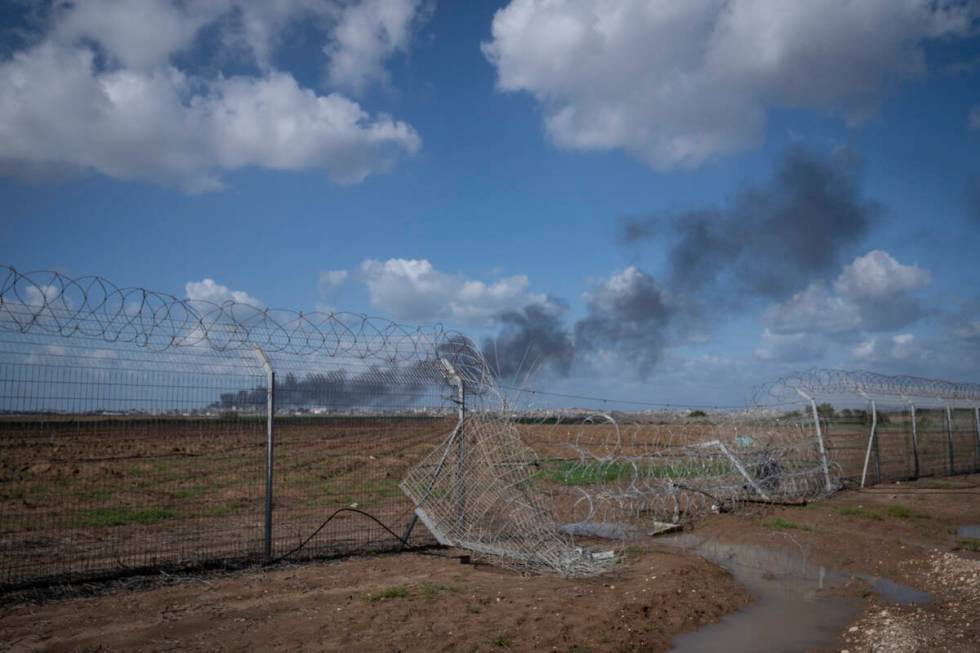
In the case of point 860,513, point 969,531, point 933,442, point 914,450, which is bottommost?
point 969,531

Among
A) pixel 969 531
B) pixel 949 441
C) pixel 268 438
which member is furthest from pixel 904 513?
pixel 268 438

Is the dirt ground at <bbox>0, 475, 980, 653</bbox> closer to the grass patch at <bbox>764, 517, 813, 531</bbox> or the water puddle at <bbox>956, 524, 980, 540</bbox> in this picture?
the grass patch at <bbox>764, 517, 813, 531</bbox>

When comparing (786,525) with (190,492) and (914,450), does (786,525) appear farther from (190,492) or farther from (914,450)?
(914,450)

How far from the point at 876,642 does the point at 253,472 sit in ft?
24.4

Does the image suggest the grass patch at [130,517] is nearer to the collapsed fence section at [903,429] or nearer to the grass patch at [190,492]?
the grass patch at [190,492]

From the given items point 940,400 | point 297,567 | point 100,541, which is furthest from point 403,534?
point 940,400

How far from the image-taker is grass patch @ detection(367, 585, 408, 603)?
7590 mm

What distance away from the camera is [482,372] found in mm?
10578

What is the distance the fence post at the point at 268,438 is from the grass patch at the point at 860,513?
10.5 m

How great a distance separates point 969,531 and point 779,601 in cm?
721

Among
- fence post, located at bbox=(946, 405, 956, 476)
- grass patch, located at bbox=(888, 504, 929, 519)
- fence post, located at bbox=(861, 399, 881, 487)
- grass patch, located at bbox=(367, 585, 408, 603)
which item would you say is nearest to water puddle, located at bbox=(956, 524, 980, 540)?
grass patch, located at bbox=(888, 504, 929, 519)

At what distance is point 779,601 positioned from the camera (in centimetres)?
871

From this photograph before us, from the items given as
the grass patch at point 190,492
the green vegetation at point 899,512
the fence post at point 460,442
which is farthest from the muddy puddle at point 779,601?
the grass patch at point 190,492

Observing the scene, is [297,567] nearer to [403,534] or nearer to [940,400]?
[403,534]
